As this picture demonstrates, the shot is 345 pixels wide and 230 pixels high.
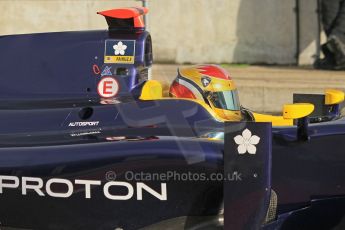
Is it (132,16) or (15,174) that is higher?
(132,16)

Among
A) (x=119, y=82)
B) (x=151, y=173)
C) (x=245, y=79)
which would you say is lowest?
(x=245, y=79)

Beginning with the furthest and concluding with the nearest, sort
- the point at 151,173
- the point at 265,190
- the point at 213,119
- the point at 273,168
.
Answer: the point at 213,119, the point at 273,168, the point at 151,173, the point at 265,190

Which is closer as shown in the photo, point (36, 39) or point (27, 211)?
point (27, 211)

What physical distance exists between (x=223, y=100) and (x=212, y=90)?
9 cm

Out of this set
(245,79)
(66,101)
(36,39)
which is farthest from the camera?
(245,79)

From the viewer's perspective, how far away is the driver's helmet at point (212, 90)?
348cm

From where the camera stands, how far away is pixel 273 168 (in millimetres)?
2729

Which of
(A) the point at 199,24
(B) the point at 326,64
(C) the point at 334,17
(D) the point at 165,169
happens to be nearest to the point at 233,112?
(D) the point at 165,169

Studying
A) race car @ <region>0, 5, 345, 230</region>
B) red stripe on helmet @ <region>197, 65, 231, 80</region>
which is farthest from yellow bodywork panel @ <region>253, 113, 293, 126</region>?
race car @ <region>0, 5, 345, 230</region>

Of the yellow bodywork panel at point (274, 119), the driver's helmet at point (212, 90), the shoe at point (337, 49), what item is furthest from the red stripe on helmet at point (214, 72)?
the shoe at point (337, 49)

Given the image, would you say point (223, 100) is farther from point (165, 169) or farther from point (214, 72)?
point (165, 169)

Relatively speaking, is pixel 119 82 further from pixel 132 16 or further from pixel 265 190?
pixel 265 190

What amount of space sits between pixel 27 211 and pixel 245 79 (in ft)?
19.4

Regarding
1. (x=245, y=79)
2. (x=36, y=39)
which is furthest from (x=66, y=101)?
(x=245, y=79)
